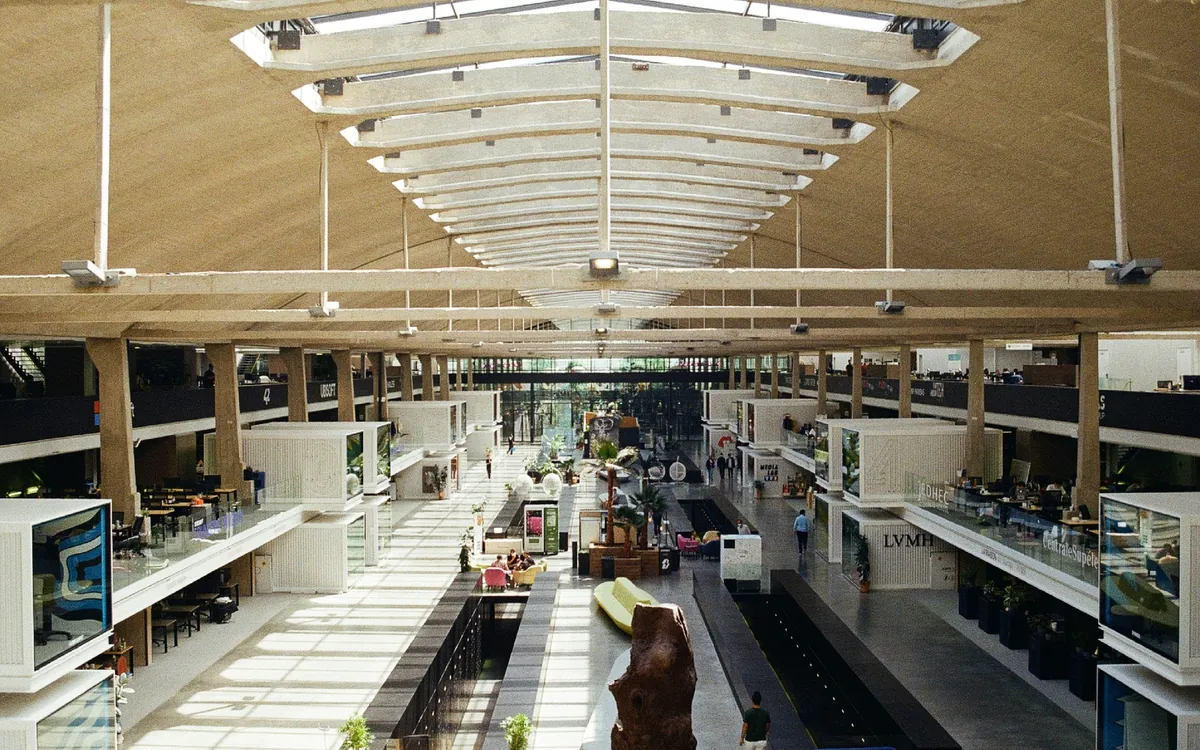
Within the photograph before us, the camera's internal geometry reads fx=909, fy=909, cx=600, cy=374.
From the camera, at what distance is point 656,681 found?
32.7 feet

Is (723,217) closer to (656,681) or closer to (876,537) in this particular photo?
(876,537)

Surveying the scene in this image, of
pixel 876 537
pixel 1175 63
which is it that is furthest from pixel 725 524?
pixel 1175 63

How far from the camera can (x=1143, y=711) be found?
8.77 m

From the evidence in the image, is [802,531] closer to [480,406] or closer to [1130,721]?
[1130,721]

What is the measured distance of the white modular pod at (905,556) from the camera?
1977 centimetres

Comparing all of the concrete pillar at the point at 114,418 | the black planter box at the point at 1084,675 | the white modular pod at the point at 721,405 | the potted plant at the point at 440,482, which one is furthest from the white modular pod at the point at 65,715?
the white modular pod at the point at 721,405

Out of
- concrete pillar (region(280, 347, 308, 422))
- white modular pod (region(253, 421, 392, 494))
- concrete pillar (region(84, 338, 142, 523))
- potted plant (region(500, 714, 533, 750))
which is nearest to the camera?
potted plant (region(500, 714, 533, 750))

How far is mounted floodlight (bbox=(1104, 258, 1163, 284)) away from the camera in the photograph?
6988 millimetres

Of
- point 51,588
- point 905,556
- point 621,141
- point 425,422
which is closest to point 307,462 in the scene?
point 621,141

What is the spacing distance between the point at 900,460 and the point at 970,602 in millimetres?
3751

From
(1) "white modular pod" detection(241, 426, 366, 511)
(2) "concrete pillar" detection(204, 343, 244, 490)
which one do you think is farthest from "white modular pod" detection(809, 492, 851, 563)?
(2) "concrete pillar" detection(204, 343, 244, 490)

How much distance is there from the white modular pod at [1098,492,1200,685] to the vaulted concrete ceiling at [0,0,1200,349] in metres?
2.73

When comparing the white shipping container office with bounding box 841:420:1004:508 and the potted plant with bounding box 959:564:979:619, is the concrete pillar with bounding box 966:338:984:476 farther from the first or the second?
the potted plant with bounding box 959:564:979:619

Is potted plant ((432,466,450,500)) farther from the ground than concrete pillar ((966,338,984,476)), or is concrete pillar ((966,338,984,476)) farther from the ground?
concrete pillar ((966,338,984,476))
